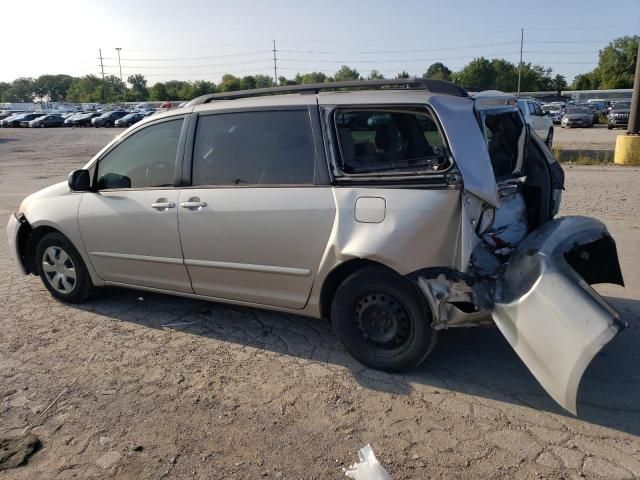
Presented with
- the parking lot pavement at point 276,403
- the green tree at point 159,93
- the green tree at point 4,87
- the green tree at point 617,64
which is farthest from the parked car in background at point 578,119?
the green tree at point 4,87

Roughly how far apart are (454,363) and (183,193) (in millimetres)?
2446

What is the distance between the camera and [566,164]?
15352 mm

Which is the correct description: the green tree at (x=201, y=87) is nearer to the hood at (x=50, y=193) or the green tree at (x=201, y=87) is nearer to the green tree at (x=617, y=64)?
the green tree at (x=617, y=64)

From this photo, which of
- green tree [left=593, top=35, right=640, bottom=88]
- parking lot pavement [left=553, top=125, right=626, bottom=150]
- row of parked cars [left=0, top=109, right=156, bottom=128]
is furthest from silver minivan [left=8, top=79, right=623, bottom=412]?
green tree [left=593, top=35, right=640, bottom=88]

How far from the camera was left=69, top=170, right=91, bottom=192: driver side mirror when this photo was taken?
4902 millimetres

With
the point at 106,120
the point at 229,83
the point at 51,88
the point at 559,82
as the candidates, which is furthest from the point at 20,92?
the point at 559,82

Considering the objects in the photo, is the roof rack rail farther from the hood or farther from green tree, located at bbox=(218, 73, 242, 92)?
green tree, located at bbox=(218, 73, 242, 92)

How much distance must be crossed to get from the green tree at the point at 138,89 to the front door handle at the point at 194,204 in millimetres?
129470

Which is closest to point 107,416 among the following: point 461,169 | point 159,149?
point 159,149

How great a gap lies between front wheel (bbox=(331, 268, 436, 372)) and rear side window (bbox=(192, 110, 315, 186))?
85 cm

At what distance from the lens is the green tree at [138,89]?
414ft

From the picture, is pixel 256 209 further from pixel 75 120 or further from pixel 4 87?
pixel 4 87

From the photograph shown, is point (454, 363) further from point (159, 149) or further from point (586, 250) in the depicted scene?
point (159, 149)

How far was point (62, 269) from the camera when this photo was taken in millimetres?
5258
